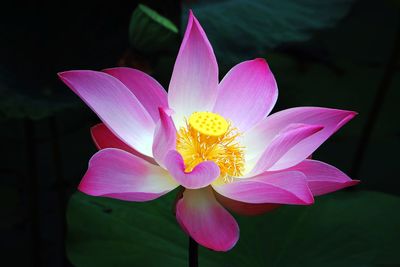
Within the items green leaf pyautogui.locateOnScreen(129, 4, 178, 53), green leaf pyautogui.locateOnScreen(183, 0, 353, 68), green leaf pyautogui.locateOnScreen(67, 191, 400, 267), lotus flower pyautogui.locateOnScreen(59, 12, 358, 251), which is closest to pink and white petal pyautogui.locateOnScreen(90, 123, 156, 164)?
lotus flower pyautogui.locateOnScreen(59, 12, 358, 251)

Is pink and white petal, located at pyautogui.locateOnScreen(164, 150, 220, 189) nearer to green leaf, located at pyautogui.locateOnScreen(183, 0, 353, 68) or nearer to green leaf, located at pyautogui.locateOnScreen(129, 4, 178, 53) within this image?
green leaf, located at pyautogui.locateOnScreen(129, 4, 178, 53)

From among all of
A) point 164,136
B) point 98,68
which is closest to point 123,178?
point 164,136

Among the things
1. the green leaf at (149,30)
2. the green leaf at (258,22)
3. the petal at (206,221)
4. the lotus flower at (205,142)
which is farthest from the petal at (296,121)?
the green leaf at (258,22)

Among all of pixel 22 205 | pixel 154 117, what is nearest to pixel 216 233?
pixel 154 117

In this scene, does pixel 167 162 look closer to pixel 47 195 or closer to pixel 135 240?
pixel 135 240

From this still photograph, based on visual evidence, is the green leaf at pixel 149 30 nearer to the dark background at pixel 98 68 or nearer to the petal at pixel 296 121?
the dark background at pixel 98 68

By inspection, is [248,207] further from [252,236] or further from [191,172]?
[252,236]

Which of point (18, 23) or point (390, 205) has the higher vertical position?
point (18, 23)
